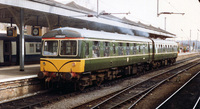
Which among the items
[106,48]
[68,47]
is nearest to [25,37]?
[106,48]

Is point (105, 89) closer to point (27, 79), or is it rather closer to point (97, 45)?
point (97, 45)

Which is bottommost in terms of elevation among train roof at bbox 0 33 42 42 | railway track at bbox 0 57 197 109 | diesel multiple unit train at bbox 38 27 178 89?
railway track at bbox 0 57 197 109

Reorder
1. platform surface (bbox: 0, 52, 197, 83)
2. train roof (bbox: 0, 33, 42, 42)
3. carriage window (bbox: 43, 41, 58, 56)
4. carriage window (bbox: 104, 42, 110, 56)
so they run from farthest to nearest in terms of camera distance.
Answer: train roof (bbox: 0, 33, 42, 42), carriage window (bbox: 104, 42, 110, 56), carriage window (bbox: 43, 41, 58, 56), platform surface (bbox: 0, 52, 197, 83)

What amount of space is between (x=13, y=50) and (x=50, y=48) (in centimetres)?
1032

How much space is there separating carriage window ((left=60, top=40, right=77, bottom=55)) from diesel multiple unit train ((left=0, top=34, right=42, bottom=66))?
1060 cm

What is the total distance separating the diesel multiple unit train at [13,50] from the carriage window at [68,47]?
1060cm

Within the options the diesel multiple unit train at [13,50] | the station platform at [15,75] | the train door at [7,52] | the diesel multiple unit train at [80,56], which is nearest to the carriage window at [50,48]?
the diesel multiple unit train at [80,56]

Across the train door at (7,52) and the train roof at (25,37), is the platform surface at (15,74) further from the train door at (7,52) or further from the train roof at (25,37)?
the train roof at (25,37)

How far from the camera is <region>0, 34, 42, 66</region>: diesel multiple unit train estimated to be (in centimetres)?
1978

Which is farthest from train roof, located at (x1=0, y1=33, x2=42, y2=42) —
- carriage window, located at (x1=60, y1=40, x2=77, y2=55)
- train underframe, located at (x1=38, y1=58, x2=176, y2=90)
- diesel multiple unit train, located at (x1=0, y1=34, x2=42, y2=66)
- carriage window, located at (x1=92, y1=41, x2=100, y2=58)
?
carriage window, located at (x1=92, y1=41, x2=100, y2=58)

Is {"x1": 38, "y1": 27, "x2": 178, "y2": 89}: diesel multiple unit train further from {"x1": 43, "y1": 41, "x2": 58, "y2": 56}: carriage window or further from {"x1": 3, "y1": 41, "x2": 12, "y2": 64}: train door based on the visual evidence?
{"x1": 3, "y1": 41, "x2": 12, "y2": 64}: train door

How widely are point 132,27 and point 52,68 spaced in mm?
13395

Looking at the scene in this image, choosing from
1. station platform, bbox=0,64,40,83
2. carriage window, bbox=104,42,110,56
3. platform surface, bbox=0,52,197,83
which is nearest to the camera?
station platform, bbox=0,64,40,83

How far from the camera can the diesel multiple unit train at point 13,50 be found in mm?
19781
